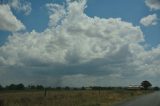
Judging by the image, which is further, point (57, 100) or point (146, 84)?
point (146, 84)

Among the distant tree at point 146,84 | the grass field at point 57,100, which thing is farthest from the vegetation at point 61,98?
the distant tree at point 146,84

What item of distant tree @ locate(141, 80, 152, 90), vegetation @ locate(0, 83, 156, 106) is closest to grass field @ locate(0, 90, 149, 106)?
vegetation @ locate(0, 83, 156, 106)

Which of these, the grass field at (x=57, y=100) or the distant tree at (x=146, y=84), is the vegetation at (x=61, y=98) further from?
the distant tree at (x=146, y=84)

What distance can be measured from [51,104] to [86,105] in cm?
307

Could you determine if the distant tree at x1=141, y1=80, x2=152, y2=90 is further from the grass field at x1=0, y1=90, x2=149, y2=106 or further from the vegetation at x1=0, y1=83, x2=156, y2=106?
the grass field at x1=0, y1=90, x2=149, y2=106

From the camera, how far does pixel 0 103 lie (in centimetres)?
2589

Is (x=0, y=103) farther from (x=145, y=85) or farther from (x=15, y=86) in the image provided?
(x=145, y=85)

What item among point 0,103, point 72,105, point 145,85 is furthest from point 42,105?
point 145,85

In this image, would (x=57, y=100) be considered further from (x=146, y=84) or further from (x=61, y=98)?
(x=146, y=84)

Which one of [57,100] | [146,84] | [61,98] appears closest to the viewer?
[57,100]

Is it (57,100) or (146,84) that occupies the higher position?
(146,84)

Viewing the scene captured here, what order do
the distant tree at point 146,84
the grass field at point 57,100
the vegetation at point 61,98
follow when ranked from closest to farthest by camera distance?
the grass field at point 57,100 < the vegetation at point 61,98 < the distant tree at point 146,84

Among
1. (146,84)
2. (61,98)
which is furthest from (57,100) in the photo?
(146,84)

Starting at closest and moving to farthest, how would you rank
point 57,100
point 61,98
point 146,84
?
point 57,100 → point 61,98 → point 146,84
